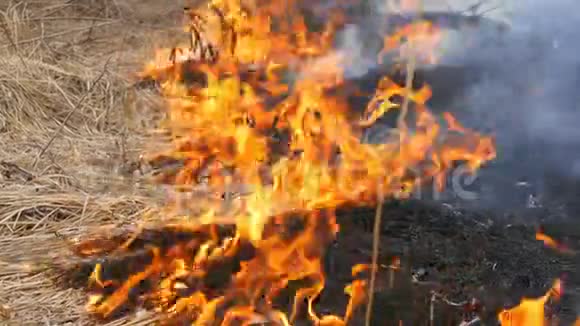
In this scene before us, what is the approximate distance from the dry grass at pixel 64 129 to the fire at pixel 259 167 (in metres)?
0.19

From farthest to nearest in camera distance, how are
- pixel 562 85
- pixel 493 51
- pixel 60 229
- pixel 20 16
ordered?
pixel 20 16, pixel 493 51, pixel 562 85, pixel 60 229

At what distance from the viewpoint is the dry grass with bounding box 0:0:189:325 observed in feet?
10.1

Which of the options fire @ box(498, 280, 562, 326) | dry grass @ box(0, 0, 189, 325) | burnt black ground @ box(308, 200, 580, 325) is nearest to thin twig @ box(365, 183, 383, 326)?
burnt black ground @ box(308, 200, 580, 325)

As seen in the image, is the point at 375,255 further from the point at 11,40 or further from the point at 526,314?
the point at 11,40

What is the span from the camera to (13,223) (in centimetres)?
334

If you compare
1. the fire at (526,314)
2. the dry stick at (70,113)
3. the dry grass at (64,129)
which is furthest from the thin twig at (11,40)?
the fire at (526,314)

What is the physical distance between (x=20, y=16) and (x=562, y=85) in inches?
166

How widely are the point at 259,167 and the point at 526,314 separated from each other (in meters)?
1.64

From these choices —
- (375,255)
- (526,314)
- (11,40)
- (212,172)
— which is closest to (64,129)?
(212,172)

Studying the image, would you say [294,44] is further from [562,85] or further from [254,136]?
[562,85]

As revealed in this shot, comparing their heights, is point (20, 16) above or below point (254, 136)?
above

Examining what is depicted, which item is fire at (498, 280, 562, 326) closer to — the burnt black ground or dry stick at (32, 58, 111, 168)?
the burnt black ground

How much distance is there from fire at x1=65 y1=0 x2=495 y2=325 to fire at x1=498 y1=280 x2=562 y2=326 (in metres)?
0.54

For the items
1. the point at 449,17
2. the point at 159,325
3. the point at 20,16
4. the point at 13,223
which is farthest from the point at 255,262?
the point at 20,16
